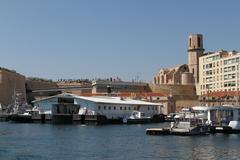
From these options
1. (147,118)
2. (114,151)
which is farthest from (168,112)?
(114,151)

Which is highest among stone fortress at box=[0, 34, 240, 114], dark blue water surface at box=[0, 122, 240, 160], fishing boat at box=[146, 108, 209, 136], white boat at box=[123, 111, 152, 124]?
stone fortress at box=[0, 34, 240, 114]

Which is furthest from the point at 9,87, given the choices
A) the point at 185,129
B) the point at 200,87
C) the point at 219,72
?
the point at 185,129

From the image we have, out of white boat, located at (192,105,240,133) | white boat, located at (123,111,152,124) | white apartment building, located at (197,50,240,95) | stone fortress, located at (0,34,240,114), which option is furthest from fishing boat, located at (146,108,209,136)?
white apartment building, located at (197,50,240,95)

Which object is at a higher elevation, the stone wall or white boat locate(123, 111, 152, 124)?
the stone wall

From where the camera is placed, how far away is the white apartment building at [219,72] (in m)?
166

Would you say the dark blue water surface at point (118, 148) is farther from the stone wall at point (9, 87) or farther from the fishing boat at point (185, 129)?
the stone wall at point (9, 87)

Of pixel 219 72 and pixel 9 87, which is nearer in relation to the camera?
pixel 219 72

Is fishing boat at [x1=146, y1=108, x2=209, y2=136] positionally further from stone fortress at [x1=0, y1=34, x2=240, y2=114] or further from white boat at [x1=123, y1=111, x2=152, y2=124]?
stone fortress at [x1=0, y1=34, x2=240, y2=114]

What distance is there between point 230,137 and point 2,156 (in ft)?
110

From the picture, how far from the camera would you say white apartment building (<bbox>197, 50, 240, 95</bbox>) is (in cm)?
16550

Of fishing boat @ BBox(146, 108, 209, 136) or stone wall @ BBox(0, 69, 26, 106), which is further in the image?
stone wall @ BBox(0, 69, 26, 106)

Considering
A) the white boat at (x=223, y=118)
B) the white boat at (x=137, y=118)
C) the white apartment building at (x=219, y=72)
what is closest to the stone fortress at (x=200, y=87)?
the white apartment building at (x=219, y=72)

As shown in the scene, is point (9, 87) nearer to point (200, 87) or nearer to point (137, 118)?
point (200, 87)

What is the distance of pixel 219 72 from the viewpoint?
173m
